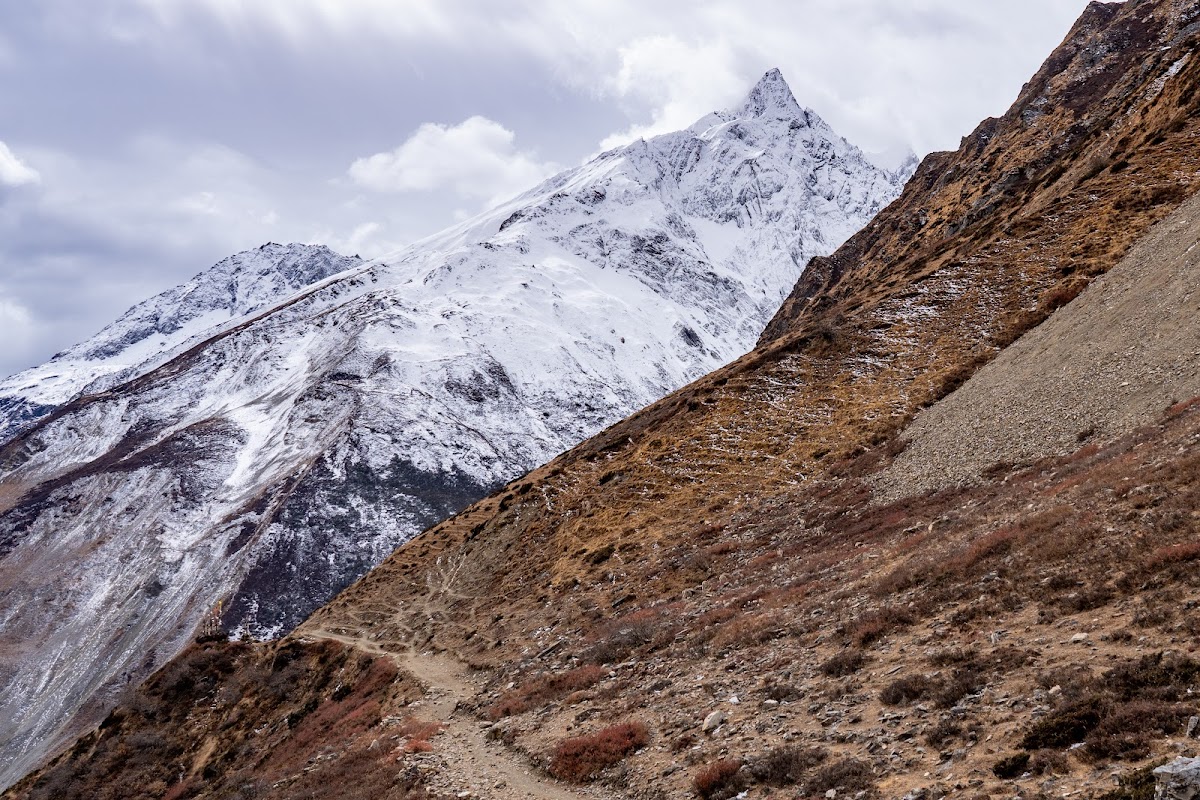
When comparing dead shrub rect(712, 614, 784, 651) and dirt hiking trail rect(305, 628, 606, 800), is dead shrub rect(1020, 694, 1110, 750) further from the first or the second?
dead shrub rect(712, 614, 784, 651)

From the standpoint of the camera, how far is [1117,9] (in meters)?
99.9

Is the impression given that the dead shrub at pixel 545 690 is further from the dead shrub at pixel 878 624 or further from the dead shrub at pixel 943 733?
the dead shrub at pixel 943 733

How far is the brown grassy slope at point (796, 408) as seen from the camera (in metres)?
41.7

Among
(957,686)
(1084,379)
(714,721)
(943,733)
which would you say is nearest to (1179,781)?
(943,733)

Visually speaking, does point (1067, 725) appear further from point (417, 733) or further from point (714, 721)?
point (417, 733)

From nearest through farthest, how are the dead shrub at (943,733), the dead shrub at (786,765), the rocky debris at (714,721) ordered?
the dead shrub at (943,733), the dead shrub at (786,765), the rocky debris at (714,721)

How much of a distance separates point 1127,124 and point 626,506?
56.4 metres

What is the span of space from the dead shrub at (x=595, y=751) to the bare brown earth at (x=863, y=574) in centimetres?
13

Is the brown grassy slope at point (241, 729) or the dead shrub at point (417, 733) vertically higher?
the brown grassy slope at point (241, 729)

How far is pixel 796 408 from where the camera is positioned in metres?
49.8

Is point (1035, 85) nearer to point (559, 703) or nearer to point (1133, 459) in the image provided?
point (1133, 459)

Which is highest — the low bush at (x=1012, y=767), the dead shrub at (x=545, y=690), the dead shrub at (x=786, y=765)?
the dead shrub at (x=545, y=690)

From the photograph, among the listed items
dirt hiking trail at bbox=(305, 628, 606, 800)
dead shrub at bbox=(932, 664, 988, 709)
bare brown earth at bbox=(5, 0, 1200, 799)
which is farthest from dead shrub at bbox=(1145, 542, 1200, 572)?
dirt hiking trail at bbox=(305, 628, 606, 800)

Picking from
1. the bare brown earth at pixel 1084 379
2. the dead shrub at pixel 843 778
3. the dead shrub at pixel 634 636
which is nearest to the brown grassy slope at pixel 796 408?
the dead shrub at pixel 634 636
